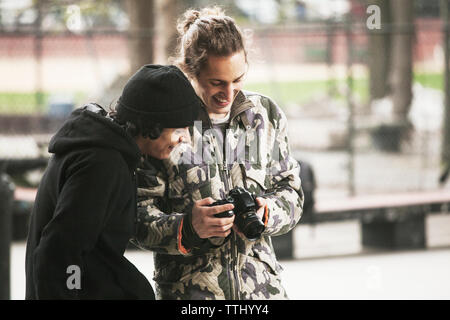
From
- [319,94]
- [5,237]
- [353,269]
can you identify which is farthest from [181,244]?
[319,94]

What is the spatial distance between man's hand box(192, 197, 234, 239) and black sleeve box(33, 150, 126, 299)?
1.28ft

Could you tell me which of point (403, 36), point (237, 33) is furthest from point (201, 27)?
point (403, 36)

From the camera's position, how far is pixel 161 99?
249 cm

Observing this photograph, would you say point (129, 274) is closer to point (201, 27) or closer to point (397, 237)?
point (201, 27)

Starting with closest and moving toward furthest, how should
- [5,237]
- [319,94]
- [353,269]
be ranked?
[5,237]
[353,269]
[319,94]

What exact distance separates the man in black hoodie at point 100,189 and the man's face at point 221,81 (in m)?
0.23

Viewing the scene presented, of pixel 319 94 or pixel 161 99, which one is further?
pixel 319 94

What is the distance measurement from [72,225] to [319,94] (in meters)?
20.3

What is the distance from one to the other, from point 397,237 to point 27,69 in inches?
474

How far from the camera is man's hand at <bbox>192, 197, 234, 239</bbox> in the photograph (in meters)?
2.61

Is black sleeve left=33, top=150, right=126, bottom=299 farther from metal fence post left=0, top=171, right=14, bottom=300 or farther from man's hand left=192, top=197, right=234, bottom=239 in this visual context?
metal fence post left=0, top=171, right=14, bottom=300

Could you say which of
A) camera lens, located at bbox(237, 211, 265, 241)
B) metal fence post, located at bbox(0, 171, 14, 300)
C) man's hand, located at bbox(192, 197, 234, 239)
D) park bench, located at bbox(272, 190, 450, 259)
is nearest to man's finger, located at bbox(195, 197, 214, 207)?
man's hand, located at bbox(192, 197, 234, 239)

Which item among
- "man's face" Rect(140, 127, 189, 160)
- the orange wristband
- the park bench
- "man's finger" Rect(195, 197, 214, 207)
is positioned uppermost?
A: "man's face" Rect(140, 127, 189, 160)

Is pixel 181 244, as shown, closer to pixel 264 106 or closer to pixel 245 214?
pixel 245 214
